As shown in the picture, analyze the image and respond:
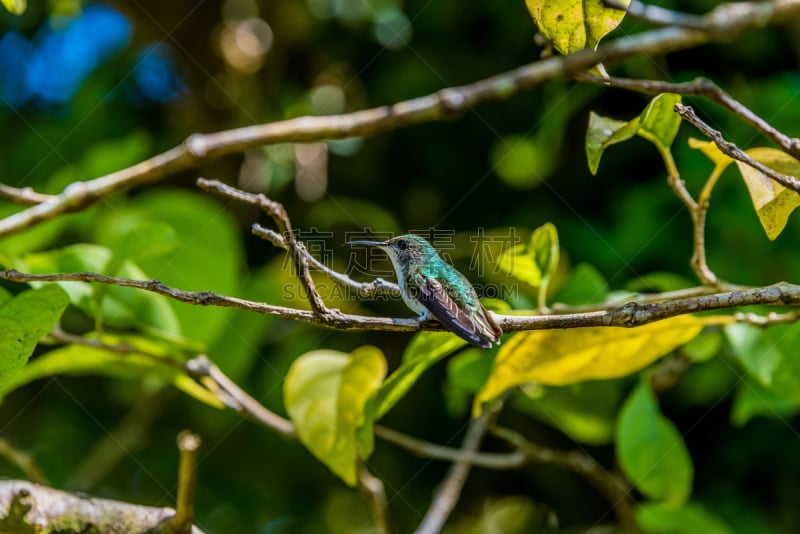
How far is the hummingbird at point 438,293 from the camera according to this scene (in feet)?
5.97

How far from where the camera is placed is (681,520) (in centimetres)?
278

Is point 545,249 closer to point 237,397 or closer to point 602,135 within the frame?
point 602,135

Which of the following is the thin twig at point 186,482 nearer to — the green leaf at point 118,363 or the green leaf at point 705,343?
the green leaf at point 118,363

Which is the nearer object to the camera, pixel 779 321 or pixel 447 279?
pixel 779 321

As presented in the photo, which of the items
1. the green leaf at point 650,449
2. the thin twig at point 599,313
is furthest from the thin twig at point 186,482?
the green leaf at point 650,449

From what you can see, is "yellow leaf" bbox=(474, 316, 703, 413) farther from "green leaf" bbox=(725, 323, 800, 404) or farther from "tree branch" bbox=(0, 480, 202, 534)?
"tree branch" bbox=(0, 480, 202, 534)

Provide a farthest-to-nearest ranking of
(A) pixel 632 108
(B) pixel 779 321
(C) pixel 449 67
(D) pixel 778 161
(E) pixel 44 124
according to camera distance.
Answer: (E) pixel 44 124, (C) pixel 449 67, (A) pixel 632 108, (B) pixel 779 321, (D) pixel 778 161

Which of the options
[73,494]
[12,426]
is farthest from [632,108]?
[12,426]

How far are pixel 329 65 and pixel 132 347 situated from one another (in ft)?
7.25

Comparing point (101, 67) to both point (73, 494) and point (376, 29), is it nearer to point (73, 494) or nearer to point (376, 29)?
point (376, 29)

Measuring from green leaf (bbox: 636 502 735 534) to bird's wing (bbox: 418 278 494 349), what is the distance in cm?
124

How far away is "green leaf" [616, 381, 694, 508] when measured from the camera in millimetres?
2357

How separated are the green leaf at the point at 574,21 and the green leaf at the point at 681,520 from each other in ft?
5.63

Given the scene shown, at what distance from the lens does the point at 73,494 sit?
1.94 meters
